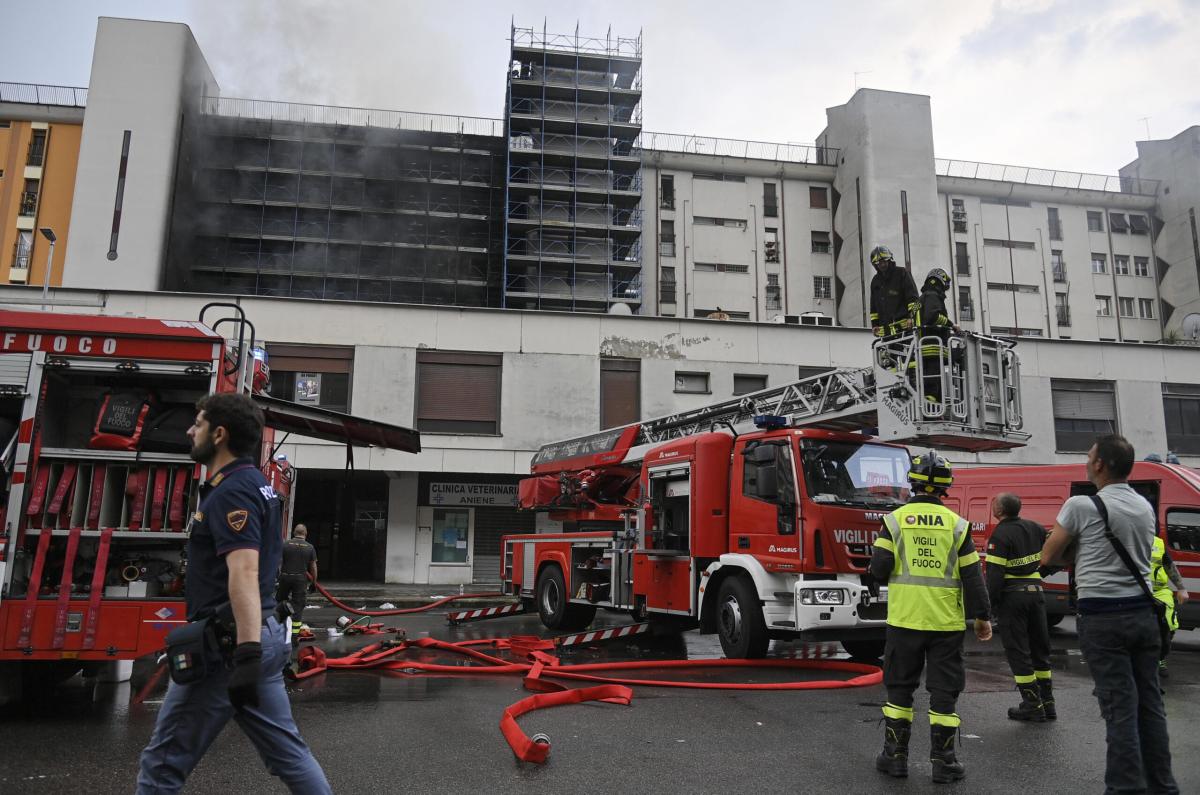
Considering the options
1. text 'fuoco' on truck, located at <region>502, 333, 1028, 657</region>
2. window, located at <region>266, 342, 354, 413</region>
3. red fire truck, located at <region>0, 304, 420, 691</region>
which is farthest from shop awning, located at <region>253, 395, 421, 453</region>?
window, located at <region>266, 342, 354, 413</region>

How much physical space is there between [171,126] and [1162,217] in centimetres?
5221

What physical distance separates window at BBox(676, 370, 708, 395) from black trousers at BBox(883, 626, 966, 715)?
64.9 ft

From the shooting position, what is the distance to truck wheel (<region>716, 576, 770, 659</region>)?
828 cm

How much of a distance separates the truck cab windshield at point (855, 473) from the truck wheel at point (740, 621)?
119cm

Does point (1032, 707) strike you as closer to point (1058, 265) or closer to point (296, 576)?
point (296, 576)

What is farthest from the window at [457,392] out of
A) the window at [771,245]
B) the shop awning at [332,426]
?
the window at [771,245]

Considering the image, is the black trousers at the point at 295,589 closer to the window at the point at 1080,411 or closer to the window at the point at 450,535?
the window at the point at 450,535

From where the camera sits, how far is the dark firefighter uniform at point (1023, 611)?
6.15m

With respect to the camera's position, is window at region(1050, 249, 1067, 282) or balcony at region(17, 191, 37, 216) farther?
window at region(1050, 249, 1067, 282)

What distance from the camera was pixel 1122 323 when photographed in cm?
4775

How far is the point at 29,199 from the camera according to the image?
39.3 metres

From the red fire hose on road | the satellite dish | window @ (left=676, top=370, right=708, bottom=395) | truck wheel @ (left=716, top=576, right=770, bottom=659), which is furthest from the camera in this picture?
Answer: the satellite dish

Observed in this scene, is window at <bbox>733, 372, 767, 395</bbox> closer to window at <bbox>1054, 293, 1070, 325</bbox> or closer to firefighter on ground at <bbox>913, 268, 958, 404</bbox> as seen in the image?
firefighter on ground at <bbox>913, 268, 958, 404</bbox>

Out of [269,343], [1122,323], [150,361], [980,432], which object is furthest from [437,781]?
[1122,323]
